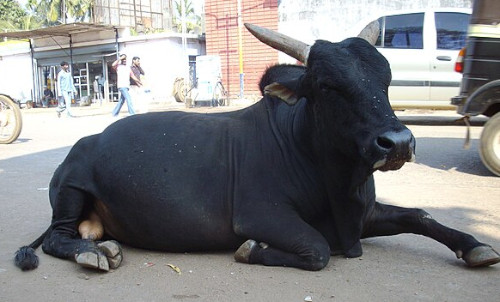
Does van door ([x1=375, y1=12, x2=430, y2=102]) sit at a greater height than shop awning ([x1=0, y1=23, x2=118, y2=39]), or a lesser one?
→ lesser

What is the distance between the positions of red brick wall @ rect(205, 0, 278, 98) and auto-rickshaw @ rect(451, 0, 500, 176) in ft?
49.6

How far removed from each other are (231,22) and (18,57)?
16476mm

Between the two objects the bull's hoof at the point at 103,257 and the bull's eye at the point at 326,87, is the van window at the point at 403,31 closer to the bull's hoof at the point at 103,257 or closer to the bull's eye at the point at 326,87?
the bull's eye at the point at 326,87

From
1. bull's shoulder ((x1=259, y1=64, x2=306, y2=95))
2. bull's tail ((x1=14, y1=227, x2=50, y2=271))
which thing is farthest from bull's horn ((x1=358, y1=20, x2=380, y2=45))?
bull's tail ((x1=14, y1=227, x2=50, y2=271))

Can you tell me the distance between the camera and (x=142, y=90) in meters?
15.4

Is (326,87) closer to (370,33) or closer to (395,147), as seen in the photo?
(395,147)

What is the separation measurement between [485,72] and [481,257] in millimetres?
3890

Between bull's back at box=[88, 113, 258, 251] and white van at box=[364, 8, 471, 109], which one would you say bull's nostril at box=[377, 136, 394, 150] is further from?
white van at box=[364, 8, 471, 109]

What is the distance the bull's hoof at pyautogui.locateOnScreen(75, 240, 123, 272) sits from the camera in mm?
3207

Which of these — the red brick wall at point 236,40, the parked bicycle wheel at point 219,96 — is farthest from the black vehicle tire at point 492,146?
the red brick wall at point 236,40

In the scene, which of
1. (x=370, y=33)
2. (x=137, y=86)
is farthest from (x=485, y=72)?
(x=137, y=86)

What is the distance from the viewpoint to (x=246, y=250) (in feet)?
10.8

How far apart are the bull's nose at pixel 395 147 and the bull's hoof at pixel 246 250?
1075mm

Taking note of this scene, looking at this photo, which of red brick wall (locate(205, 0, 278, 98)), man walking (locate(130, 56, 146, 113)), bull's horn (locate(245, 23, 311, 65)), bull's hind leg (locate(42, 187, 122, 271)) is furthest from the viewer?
red brick wall (locate(205, 0, 278, 98))
